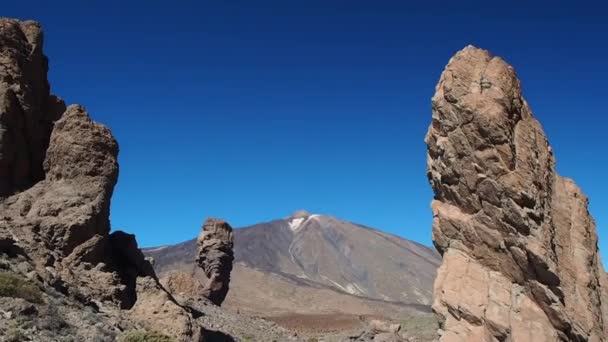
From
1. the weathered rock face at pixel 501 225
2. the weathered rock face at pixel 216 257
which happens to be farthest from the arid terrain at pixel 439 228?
the weathered rock face at pixel 216 257

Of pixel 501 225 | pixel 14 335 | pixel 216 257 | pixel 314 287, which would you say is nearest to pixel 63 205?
pixel 14 335

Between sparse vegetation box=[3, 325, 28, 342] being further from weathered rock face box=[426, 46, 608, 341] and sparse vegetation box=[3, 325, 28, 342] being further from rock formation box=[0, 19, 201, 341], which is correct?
weathered rock face box=[426, 46, 608, 341]

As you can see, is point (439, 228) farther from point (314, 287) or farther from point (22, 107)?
point (314, 287)

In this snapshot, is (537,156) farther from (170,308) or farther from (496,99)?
(170,308)

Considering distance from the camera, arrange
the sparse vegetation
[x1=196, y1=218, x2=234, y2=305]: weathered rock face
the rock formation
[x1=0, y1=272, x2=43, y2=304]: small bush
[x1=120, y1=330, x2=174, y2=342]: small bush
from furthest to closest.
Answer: [x1=196, y1=218, x2=234, y2=305]: weathered rock face
the rock formation
[x1=120, y1=330, x2=174, y2=342]: small bush
[x1=0, y1=272, x2=43, y2=304]: small bush
the sparse vegetation

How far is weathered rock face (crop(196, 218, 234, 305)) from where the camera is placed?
156 feet

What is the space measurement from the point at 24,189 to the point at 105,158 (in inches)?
120

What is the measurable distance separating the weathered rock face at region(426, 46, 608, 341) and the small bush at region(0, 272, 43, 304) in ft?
32.5

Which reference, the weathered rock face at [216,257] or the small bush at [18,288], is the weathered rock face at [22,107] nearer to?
the small bush at [18,288]

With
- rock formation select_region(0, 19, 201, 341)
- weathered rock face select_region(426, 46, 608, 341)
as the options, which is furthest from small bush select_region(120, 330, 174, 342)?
weathered rock face select_region(426, 46, 608, 341)

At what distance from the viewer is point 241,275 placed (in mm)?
128625

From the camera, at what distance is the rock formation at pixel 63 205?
58.4 ft

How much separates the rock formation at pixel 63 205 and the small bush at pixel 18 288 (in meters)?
0.92

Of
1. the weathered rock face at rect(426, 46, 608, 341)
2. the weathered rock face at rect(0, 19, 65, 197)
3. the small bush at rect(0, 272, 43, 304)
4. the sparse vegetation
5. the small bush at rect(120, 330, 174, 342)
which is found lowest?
the sparse vegetation
